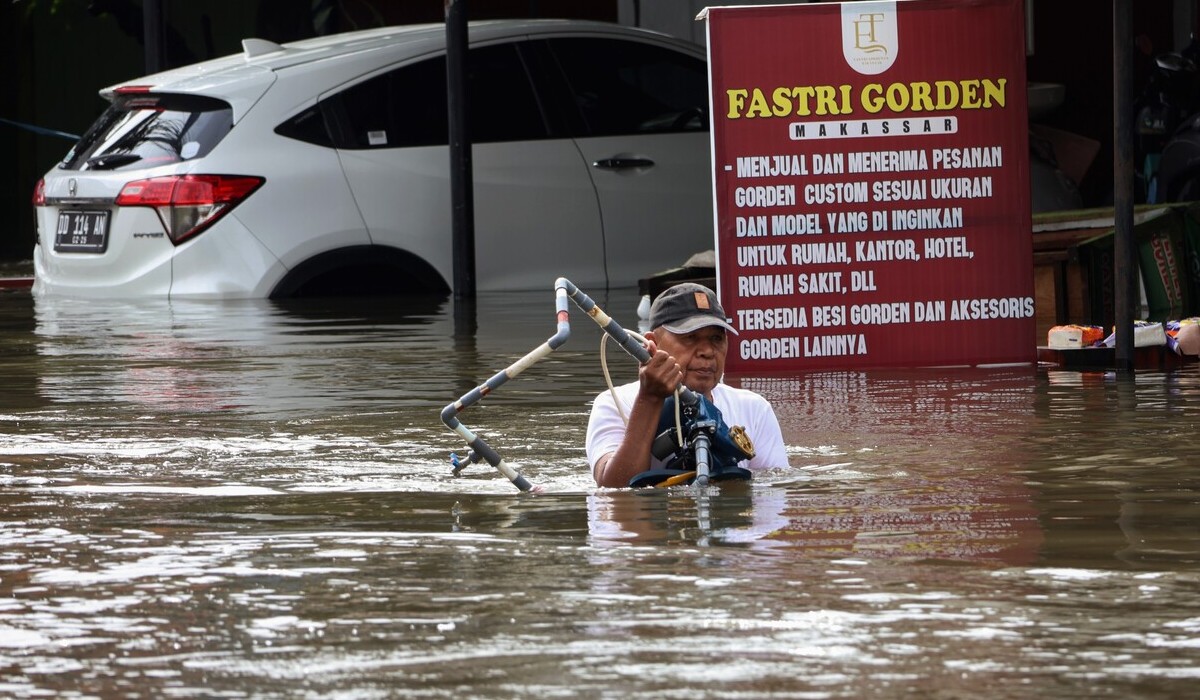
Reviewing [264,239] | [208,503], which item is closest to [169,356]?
[264,239]

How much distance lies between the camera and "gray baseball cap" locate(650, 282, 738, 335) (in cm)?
684

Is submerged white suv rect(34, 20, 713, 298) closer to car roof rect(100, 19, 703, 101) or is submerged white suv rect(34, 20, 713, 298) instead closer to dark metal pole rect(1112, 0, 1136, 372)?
car roof rect(100, 19, 703, 101)

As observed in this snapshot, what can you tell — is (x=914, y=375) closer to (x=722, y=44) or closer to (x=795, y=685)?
(x=722, y=44)

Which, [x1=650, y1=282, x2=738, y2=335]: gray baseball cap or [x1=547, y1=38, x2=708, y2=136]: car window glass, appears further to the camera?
[x1=547, y1=38, x2=708, y2=136]: car window glass

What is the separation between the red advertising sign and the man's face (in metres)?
3.51

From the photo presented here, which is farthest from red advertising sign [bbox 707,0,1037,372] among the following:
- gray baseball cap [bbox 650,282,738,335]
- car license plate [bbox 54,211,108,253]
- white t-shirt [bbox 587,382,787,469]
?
car license plate [bbox 54,211,108,253]

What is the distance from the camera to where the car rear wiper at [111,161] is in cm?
1435

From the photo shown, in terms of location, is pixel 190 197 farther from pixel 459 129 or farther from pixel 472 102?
pixel 472 102

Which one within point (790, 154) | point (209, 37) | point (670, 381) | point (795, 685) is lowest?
point (795, 685)

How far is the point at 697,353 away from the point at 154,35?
12237mm

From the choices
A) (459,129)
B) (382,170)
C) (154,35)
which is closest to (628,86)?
(459,129)

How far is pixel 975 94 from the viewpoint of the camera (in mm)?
10547

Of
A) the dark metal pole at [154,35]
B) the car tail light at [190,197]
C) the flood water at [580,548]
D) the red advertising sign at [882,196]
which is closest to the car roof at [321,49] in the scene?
the car tail light at [190,197]

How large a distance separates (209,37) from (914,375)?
15.4 metres
